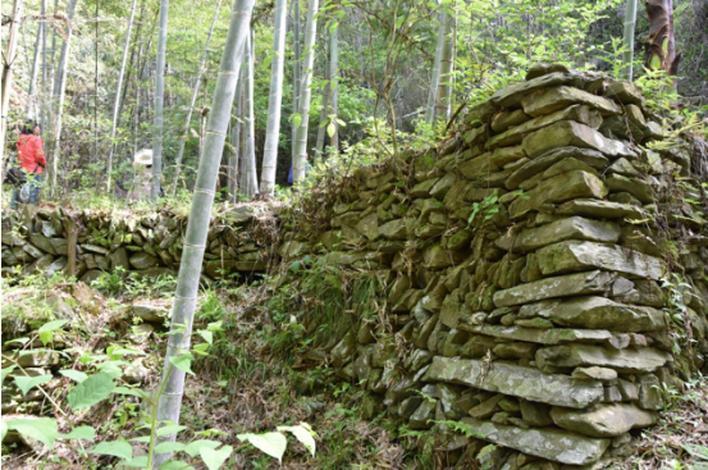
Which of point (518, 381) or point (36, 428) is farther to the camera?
point (518, 381)

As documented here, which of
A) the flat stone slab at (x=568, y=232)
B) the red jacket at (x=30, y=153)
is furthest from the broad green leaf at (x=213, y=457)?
the red jacket at (x=30, y=153)

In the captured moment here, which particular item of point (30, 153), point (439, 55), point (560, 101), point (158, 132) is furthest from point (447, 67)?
point (30, 153)

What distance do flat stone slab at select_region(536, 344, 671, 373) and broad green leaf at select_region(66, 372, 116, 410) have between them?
2096mm

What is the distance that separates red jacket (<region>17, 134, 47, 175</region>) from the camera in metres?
5.94

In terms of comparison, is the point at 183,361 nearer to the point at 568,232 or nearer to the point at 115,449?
A: the point at 115,449

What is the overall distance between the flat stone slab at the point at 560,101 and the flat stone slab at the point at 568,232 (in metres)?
0.65

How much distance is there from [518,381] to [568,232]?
807mm

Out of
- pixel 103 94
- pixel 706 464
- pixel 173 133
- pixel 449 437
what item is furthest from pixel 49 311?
pixel 103 94

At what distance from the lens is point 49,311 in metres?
3.93

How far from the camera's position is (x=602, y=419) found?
2.24 metres

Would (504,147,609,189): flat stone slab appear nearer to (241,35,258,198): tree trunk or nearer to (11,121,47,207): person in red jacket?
(241,35,258,198): tree trunk

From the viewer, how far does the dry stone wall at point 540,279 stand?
2381 mm

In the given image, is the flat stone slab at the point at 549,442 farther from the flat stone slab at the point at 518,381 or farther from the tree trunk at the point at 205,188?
the tree trunk at the point at 205,188

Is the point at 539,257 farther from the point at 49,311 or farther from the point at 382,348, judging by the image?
the point at 49,311
